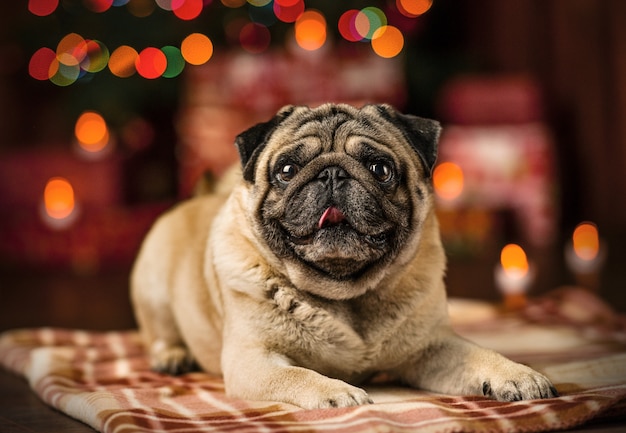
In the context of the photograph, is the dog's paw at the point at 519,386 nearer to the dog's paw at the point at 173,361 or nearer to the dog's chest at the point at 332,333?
the dog's chest at the point at 332,333

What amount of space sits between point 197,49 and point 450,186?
2235 millimetres

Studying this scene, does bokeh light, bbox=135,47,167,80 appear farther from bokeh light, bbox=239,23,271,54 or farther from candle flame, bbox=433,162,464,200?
candle flame, bbox=433,162,464,200

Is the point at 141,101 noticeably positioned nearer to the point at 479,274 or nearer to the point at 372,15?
the point at 372,15

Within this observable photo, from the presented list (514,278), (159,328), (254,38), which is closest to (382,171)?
(159,328)

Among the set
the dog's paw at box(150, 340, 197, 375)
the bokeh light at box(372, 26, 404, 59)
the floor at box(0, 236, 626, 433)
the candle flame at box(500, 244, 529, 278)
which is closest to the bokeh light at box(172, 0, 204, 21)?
the bokeh light at box(372, 26, 404, 59)

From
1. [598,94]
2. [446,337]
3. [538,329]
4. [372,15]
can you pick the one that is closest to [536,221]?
[598,94]

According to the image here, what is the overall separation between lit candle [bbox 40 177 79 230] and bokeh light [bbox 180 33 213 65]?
144 centimetres

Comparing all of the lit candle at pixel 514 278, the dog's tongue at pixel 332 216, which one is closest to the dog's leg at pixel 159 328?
the dog's tongue at pixel 332 216

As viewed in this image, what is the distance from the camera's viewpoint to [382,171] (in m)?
2.23

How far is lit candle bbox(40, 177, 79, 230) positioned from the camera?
6016 mm

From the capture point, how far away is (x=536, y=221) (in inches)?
271

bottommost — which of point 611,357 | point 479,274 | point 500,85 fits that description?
point 479,274

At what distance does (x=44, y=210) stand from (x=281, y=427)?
4.59m

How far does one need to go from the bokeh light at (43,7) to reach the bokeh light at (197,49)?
0.97 meters
